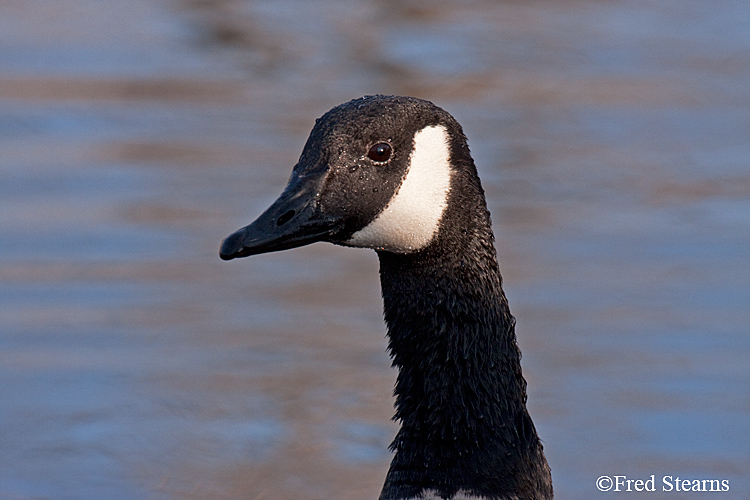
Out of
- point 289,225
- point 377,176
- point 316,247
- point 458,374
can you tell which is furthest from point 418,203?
point 316,247

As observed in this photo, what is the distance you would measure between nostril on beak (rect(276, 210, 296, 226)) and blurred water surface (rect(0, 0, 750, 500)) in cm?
268

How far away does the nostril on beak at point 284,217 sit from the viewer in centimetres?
480

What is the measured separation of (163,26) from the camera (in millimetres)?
13773

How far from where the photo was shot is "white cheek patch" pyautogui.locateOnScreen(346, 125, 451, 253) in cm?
496

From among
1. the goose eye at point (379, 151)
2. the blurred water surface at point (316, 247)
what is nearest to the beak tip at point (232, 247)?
the goose eye at point (379, 151)

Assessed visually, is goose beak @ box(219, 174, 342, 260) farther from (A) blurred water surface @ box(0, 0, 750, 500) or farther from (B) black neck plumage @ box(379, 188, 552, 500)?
(A) blurred water surface @ box(0, 0, 750, 500)

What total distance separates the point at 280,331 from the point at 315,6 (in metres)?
6.87

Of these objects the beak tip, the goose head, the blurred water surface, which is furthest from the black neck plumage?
the blurred water surface

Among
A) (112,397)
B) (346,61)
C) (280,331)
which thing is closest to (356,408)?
(280,331)

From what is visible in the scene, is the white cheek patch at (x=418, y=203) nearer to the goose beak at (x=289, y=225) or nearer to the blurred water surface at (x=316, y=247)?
the goose beak at (x=289, y=225)

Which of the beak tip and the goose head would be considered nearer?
the beak tip

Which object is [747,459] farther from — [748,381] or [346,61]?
[346,61]

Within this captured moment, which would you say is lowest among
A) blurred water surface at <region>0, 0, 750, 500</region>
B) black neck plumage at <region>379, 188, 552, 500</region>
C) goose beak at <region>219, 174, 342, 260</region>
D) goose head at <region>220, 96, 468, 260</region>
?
black neck plumage at <region>379, 188, 552, 500</region>

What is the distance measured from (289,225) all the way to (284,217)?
39mm
